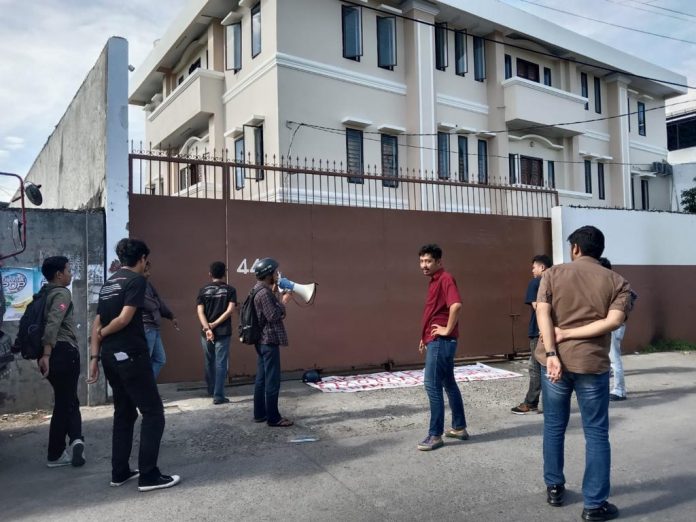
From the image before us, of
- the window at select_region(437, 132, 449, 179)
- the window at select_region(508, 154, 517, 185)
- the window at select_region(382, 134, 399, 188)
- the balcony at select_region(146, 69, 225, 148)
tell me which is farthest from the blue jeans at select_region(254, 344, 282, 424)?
the window at select_region(508, 154, 517, 185)

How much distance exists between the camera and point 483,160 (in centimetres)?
1773

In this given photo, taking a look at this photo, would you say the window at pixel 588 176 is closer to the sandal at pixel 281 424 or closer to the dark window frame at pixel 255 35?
the dark window frame at pixel 255 35

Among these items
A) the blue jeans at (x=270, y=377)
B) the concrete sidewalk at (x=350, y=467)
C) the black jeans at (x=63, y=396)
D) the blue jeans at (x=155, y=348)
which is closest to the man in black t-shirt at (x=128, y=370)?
the concrete sidewalk at (x=350, y=467)

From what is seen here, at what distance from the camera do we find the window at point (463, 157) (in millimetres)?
16922

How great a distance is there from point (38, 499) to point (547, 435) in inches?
149

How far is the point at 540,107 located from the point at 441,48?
12.6 feet

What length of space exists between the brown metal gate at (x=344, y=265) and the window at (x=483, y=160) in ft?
21.4

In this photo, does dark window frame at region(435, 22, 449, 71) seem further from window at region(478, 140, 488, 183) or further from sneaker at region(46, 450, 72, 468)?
sneaker at region(46, 450, 72, 468)

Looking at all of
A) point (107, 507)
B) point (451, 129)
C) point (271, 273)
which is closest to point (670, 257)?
point (451, 129)

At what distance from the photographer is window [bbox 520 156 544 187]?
61.1ft

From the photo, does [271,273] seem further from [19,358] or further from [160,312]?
[19,358]

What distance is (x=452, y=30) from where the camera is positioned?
16656 millimetres

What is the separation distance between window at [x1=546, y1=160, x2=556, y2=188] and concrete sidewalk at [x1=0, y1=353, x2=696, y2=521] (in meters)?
13.4

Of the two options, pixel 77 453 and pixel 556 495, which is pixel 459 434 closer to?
pixel 556 495
